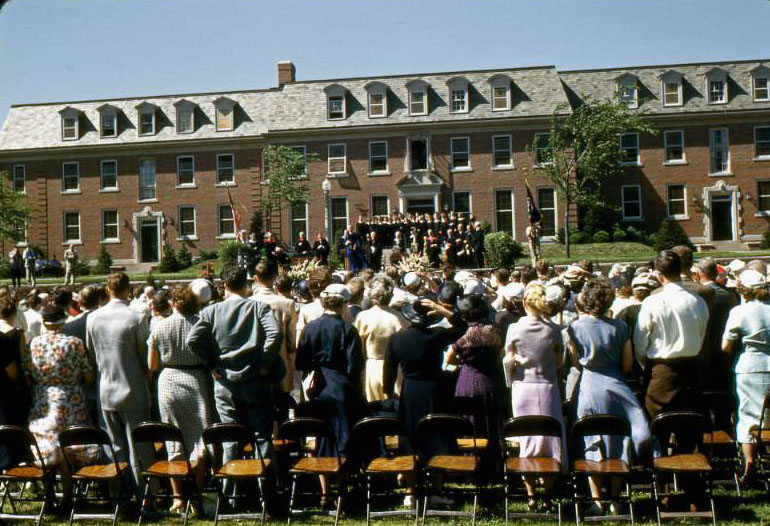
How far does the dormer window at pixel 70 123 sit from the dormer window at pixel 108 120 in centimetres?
131

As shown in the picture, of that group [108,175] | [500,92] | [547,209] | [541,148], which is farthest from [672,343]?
[108,175]

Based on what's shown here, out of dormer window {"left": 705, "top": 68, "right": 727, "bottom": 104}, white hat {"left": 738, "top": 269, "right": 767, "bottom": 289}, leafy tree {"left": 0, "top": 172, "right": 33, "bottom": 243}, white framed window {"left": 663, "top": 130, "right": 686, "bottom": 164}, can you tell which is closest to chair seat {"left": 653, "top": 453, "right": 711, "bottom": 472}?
white hat {"left": 738, "top": 269, "right": 767, "bottom": 289}

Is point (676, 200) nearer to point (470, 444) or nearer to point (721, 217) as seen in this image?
point (721, 217)

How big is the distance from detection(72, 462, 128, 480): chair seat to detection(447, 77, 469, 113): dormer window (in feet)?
120

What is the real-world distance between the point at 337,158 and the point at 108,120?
14.1 m

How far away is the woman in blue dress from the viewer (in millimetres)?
6863

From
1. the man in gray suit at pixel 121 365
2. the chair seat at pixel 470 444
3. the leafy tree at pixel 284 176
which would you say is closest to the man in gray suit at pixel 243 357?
the man in gray suit at pixel 121 365

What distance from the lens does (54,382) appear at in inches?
291

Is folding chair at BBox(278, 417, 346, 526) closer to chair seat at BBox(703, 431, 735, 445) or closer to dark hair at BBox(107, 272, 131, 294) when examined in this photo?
dark hair at BBox(107, 272, 131, 294)

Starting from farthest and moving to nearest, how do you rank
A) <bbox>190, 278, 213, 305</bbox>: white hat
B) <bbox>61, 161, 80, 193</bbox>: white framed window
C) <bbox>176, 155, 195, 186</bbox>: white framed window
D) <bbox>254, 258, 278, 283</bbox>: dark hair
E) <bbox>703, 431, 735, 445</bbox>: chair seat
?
<bbox>61, 161, 80, 193</bbox>: white framed window → <bbox>176, 155, 195, 186</bbox>: white framed window → <bbox>254, 258, 278, 283</bbox>: dark hair → <bbox>190, 278, 213, 305</bbox>: white hat → <bbox>703, 431, 735, 445</bbox>: chair seat

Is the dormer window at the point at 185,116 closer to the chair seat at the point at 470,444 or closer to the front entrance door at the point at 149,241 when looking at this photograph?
the front entrance door at the point at 149,241

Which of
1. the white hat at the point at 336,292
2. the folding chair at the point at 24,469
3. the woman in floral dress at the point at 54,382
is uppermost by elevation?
the white hat at the point at 336,292

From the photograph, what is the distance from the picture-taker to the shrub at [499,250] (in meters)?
30.7

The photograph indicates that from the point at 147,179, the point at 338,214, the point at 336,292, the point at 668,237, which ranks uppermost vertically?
A: the point at 147,179
